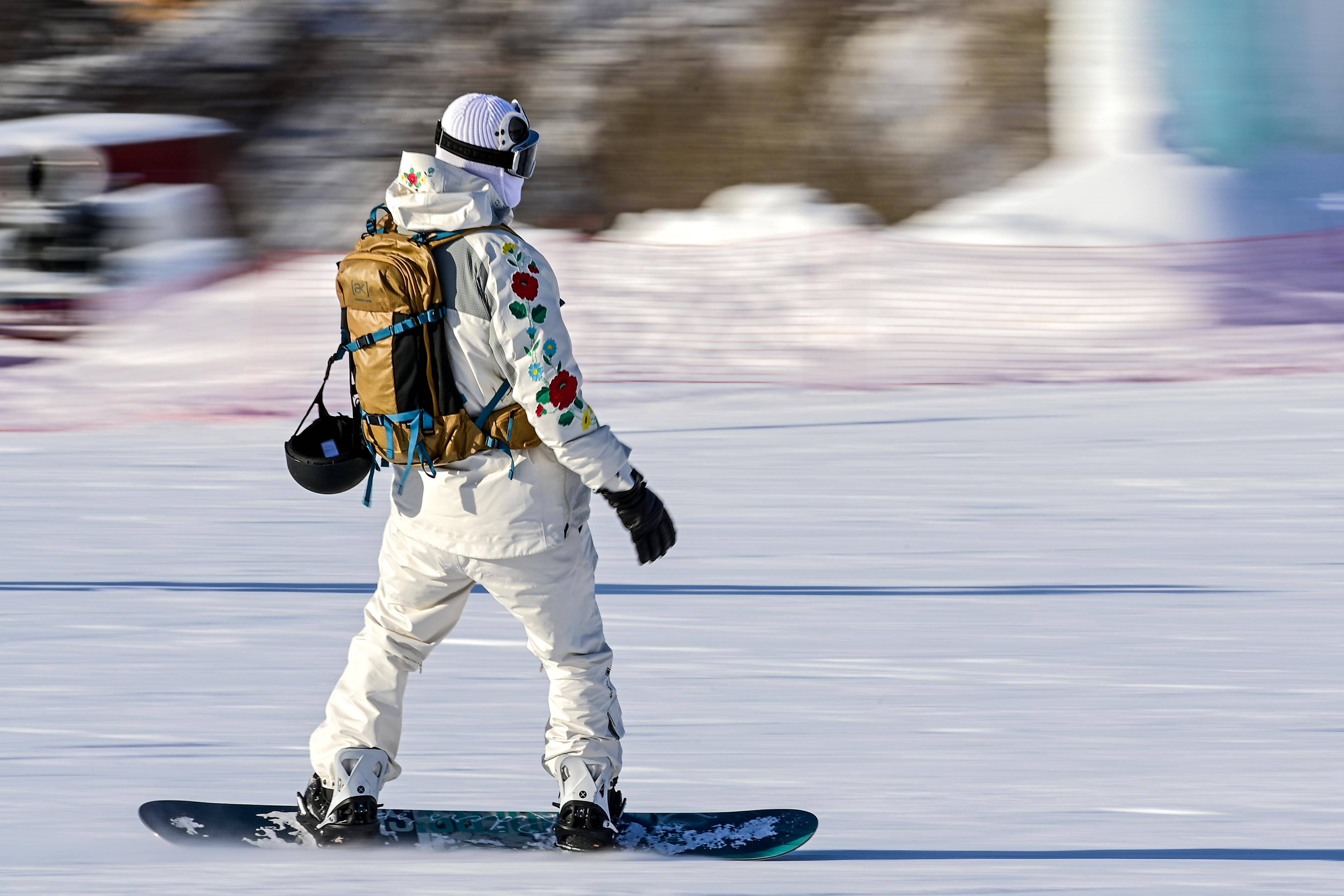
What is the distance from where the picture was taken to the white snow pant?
3104 millimetres

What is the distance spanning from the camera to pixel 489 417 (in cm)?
303

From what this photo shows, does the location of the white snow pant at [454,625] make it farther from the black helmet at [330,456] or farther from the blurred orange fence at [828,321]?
the blurred orange fence at [828,321]

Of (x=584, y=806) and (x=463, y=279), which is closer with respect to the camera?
(x=463, y=279)

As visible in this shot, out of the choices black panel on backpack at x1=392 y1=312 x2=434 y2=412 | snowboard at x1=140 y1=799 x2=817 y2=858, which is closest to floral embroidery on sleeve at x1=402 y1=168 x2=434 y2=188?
black panel on backpack at x1=392 y1=312 x2=434 y2=412

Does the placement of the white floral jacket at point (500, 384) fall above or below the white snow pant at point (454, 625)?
above

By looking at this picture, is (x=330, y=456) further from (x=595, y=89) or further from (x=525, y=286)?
(x=595, y=89)

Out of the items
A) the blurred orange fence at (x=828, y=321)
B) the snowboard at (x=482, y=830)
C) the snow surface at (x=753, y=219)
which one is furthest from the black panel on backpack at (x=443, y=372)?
the snow surface at (x=753, y=219)

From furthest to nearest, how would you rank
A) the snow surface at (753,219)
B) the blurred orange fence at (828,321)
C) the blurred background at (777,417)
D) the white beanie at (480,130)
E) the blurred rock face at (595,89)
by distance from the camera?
the blurred rock face at (595,89), the snow surface at (753,219), the blurred orange fence at (828,321), the blurred background at (777,417), the white beanie at (480,130)

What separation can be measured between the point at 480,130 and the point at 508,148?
0.05m

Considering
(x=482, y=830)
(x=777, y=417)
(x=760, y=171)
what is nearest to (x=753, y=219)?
(x=760, y=171)

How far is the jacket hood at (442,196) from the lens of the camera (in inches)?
117

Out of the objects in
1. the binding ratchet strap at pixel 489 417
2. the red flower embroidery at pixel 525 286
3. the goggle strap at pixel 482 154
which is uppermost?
the goggle strap at pixel 482 154

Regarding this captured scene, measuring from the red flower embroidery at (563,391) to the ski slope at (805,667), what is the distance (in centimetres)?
87

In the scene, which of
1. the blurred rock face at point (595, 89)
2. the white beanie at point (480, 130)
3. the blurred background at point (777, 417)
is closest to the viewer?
the white beanie at point (480, 130)
